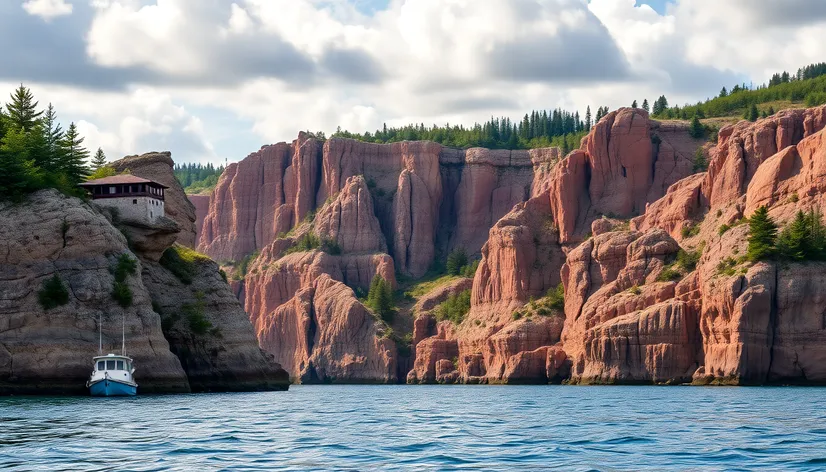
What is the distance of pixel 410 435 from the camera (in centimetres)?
7362

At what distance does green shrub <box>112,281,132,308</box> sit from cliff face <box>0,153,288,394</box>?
16 centimetres

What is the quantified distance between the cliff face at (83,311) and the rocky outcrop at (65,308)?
0.09 metres

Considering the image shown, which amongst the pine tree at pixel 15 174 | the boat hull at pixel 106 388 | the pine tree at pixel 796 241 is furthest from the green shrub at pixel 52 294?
the pine tree at pixel 796 241

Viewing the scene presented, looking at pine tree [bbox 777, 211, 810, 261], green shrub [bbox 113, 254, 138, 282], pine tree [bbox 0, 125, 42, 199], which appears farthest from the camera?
pine tree [bbox 777, 211, 810, 261]

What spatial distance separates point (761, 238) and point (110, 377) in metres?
85.7

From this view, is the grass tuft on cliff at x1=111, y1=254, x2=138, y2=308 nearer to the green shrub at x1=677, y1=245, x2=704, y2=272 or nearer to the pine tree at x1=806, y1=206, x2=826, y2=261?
the pine tree at x1=806, y1=206, x2=826, y2=261

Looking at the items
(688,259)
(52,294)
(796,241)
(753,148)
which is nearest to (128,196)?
(52,294)

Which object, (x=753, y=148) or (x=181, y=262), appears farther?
(x=753, y=148)

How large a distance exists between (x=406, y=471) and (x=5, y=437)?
79.7 ft

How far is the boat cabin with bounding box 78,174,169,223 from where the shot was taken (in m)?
139

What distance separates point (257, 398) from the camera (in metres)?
122

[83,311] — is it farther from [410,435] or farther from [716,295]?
[716,295]

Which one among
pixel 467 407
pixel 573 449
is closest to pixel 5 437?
pixel 573 449

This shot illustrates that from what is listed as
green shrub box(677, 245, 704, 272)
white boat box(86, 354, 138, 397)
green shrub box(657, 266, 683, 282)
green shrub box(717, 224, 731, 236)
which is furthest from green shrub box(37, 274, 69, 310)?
green shrub box(717, 224, 731, 236)
